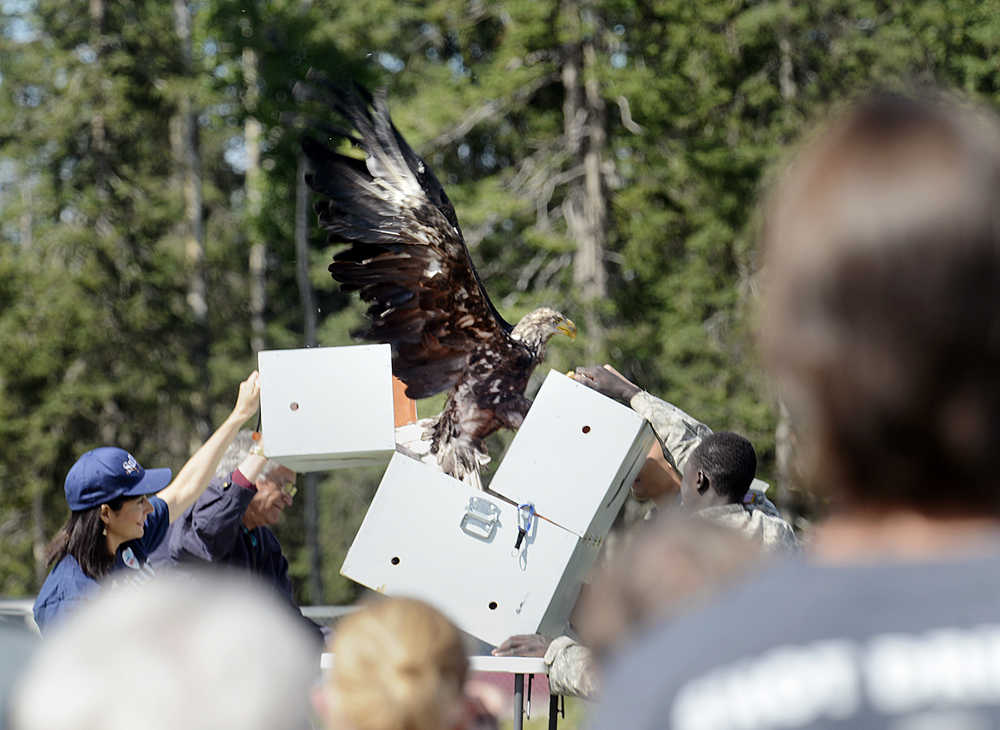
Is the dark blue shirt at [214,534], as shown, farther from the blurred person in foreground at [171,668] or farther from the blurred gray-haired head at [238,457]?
the blurred person in foreground at [171,668]

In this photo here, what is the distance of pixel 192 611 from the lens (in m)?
1.23

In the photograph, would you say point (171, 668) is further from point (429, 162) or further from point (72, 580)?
point (429, 162)

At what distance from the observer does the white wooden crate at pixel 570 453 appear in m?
4.30

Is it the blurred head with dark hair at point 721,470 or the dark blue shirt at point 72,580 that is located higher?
the blurred head with dark hair at point 721,470

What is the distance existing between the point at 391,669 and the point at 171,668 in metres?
0.45

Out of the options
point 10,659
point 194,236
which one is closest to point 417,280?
point 10,659

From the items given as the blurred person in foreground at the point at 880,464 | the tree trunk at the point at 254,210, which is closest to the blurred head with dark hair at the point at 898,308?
the blurred person in foreground at the point at 880,464

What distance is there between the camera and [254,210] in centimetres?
2259

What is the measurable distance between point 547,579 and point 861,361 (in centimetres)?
350

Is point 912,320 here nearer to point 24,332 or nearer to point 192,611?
point 192,611

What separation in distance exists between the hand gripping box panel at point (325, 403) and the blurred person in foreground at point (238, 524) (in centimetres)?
11

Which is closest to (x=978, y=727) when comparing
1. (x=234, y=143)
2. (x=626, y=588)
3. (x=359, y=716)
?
(x=626, y=588)

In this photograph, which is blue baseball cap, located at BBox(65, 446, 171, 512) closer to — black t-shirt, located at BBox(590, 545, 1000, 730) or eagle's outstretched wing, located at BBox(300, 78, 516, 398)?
eagle's outstretched wing, located at BBox(300, 78, 516, 398)

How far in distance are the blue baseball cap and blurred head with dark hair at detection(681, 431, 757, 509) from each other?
1.80 m
